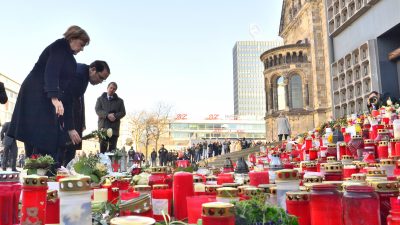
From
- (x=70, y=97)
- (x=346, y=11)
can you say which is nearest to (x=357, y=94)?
(x=346, y=11)

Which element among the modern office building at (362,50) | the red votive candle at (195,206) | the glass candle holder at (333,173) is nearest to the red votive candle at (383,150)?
the glass candle holder at (333,173)

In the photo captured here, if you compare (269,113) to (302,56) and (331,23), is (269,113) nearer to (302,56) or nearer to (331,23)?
(302,56)

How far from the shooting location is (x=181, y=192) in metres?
2.01

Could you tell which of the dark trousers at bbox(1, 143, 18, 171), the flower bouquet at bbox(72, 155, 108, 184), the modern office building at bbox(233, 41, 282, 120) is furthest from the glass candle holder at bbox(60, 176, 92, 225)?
the modern office building at bbox(233, 41, 282, 120)

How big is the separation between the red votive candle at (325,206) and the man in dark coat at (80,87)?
3108mm

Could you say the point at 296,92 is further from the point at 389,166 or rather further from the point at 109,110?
the point at 389,166

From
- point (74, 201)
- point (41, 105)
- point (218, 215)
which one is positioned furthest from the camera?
point (41, 105)

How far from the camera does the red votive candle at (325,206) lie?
1.48 m

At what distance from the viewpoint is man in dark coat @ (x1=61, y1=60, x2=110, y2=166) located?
13.4 feet

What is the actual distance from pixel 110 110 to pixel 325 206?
4.79 metres

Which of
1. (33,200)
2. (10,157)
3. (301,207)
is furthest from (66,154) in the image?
(10,157)

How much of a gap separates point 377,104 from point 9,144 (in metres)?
10.8

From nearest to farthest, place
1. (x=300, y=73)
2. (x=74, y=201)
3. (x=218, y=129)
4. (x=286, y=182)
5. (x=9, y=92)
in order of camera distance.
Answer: (x=74, y=201) → (x=286, y=182) → (x=300, y=73) → (x=9, y=92) → (x=218, y=129)

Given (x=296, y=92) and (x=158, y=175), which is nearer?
(x=158, y=175)
